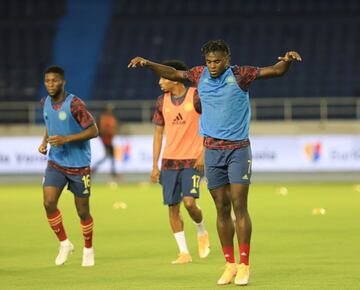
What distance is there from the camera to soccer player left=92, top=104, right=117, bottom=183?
2878 centimetres

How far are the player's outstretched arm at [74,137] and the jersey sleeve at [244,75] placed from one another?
8.13ft

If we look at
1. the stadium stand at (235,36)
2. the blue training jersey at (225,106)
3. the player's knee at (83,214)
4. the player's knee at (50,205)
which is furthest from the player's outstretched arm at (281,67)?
the stadium stand at (235,36)

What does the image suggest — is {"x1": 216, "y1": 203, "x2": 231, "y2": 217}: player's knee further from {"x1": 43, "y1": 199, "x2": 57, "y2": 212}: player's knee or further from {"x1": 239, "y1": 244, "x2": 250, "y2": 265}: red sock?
{"x1": 43, "y1": 199, "x2": 57, "y2": 212}: player's knee

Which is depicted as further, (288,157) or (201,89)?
(288,157)

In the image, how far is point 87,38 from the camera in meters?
40.3

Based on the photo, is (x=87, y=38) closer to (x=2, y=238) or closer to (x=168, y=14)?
(x=168, y=14)

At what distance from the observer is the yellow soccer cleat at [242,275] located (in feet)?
30.7

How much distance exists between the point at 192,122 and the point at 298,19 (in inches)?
1121

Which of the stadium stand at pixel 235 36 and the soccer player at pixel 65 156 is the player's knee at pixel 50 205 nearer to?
the soccer player at pixel 65 156

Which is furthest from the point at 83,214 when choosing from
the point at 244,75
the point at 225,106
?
the point at 244,75

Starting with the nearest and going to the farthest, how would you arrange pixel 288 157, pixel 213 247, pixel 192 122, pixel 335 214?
pixel 192 122, pixel 213 247, pixel 335 214, pixel 288 157

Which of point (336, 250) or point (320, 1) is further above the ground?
point (320, 1)

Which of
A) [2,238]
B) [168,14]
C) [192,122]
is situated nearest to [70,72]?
[168,14]

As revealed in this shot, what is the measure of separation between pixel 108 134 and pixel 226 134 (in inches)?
765
